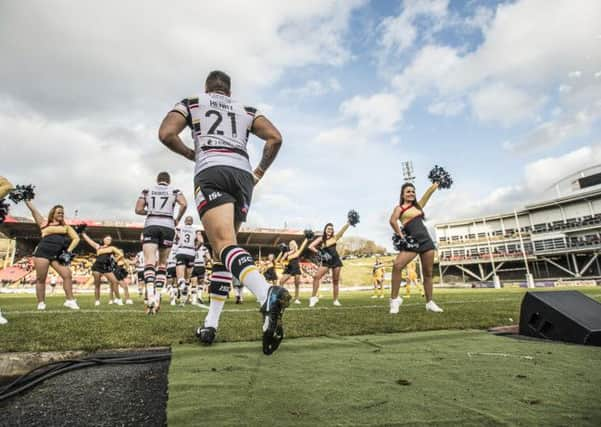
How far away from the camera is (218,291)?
10.1 ft

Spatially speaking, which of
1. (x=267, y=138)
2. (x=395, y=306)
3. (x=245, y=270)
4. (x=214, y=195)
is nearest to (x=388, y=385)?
(x=245, y=270)

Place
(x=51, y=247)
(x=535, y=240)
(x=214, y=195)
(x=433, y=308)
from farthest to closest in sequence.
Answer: (x=535, y=240)
(x=51, y=247)
(x=433, y=308)
(x=214, y=195)

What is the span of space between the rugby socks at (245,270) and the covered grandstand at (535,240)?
4164 centimetres

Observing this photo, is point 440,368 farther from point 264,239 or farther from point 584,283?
point 264,239

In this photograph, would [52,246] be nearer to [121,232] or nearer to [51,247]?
[51,247]

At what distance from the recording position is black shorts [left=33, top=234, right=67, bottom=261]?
258 inches

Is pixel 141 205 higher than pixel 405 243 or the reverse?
higher

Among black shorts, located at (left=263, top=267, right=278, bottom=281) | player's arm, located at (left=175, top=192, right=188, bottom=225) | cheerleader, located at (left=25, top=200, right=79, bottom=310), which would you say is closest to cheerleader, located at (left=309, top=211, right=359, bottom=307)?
player's arm, located at (left=175, top=192, right=188, bottom=225)

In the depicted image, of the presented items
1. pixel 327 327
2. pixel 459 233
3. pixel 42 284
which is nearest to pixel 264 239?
pixel 459 233

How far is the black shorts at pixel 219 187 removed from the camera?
8.68 feet

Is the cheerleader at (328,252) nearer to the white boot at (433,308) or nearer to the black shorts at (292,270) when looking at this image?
the black shorts at (292,270)

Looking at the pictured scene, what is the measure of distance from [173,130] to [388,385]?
2473 millimetres

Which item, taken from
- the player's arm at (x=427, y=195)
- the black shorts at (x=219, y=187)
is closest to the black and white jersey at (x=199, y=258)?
the player's arm at (x=427, y=195)

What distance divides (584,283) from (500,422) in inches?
1618
